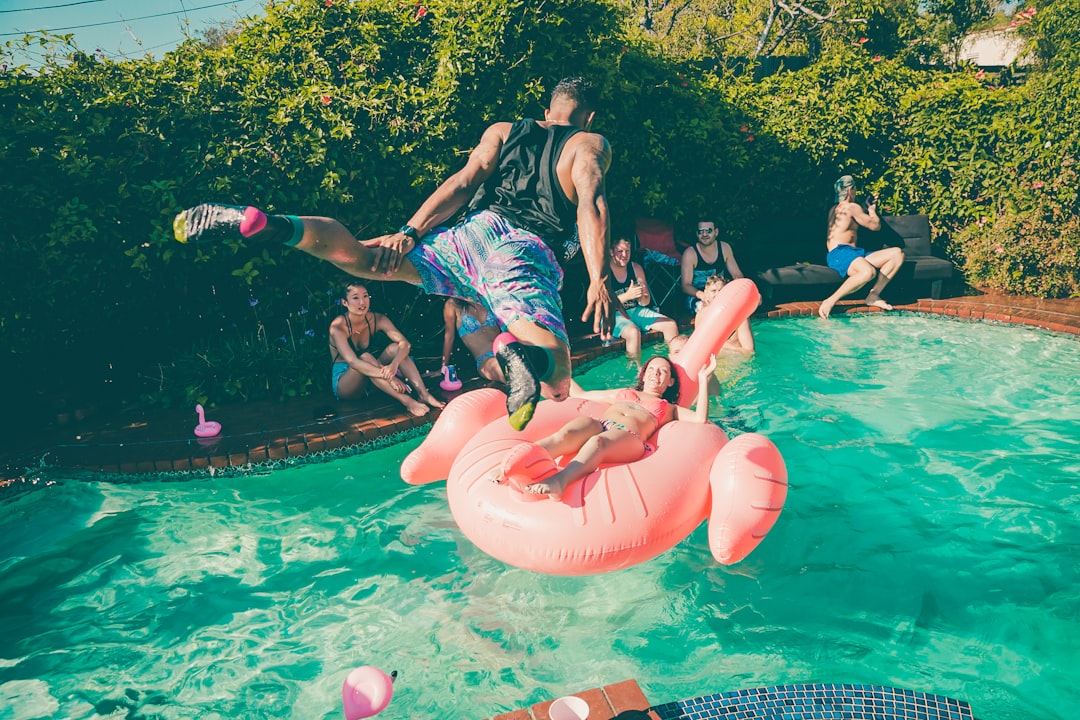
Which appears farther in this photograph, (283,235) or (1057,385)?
(1057,385)

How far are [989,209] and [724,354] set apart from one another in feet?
17.3

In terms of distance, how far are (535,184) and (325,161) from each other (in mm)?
3208

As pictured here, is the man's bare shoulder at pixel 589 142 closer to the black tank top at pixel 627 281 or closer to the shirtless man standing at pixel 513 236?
the shirtless man standing at pixel 513 236

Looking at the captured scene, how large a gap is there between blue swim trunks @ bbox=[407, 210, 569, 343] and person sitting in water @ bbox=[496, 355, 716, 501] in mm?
686

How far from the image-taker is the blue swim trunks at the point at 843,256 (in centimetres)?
1009

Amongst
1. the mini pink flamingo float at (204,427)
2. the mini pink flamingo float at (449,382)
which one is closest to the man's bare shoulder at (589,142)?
the mini pink flamingo float at (449,382)

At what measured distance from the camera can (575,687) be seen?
159 inches

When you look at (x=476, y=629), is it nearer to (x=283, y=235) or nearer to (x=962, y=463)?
(x=283, y=235)

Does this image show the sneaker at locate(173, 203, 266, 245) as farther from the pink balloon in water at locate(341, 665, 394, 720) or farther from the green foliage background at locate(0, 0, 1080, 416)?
the green foliage background at locate(0, 0, 1080, 416)

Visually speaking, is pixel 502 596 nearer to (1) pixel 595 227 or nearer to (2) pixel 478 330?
(1) pixel 595 227

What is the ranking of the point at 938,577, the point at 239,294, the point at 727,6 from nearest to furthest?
the point at 938,577
the point at 239,294
the point at 727,6

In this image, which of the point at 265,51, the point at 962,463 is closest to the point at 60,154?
the point at 265,51

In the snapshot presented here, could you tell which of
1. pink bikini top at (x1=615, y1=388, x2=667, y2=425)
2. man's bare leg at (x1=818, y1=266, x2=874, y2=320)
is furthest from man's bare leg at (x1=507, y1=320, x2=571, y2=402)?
man's bare leg at (x1=818, y1=266, x2=874, y2=320)

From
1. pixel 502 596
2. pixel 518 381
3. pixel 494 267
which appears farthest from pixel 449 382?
pixel 518 381
